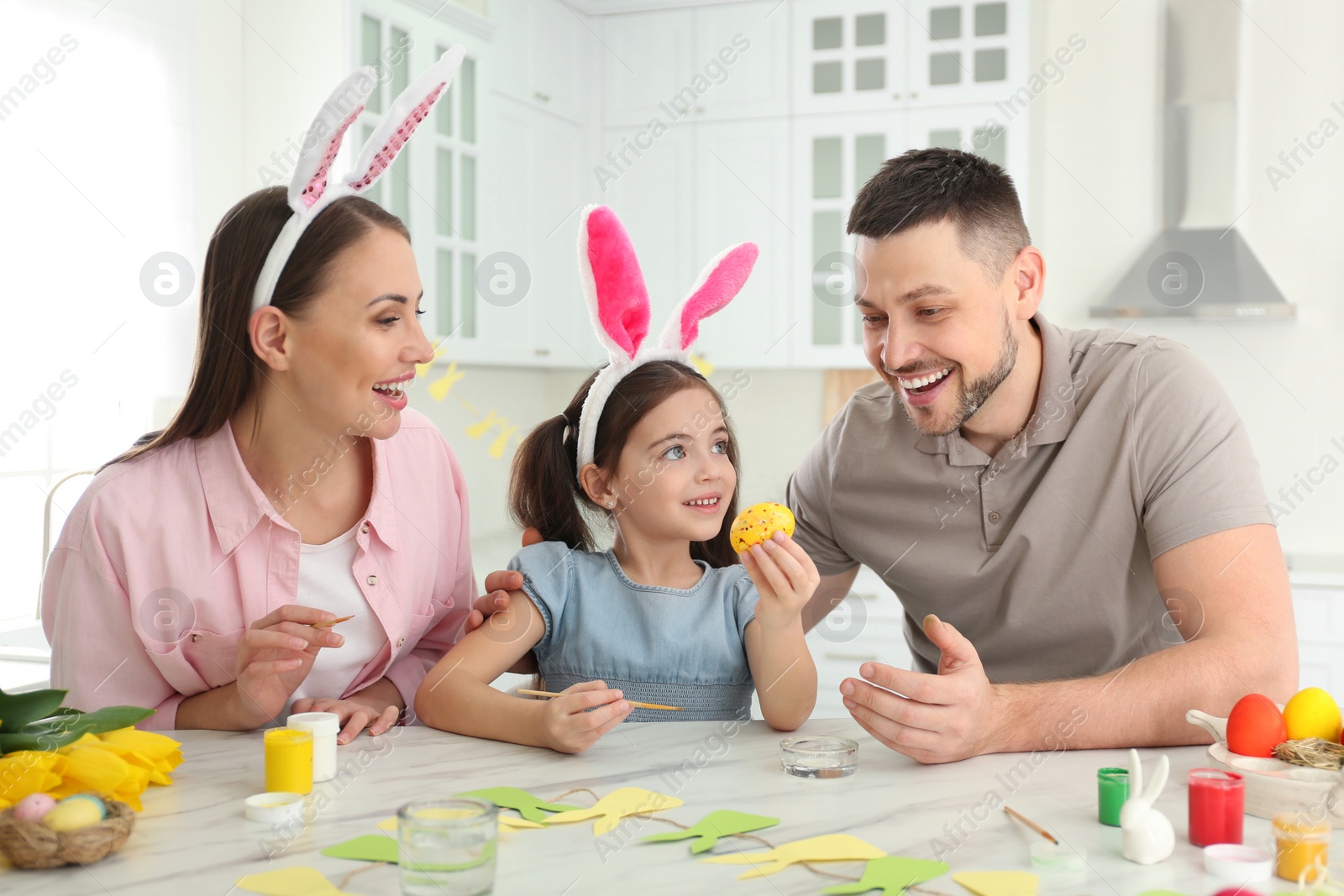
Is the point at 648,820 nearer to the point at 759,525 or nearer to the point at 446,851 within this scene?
the point at 446,851

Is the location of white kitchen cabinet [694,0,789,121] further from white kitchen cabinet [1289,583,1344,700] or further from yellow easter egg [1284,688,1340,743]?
yellow easter egg [1284,688,1340,743]

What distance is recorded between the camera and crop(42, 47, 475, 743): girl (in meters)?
1.60

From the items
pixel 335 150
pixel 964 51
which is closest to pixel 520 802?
pixel 335 150

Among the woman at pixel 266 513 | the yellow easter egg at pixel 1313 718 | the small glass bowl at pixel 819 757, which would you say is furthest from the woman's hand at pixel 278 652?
the yellow easter egg at pixel 1313 718

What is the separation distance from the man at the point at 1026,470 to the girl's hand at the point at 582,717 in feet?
1.28

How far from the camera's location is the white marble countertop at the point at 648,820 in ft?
3.39

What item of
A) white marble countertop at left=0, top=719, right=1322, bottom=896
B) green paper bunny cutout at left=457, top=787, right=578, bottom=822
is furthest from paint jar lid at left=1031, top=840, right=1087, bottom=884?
green paper bunny cutout at left=457, top=787, right=578, bottom=822

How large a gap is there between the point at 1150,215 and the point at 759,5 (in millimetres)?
1698

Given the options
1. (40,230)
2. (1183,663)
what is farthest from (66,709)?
(40,230)

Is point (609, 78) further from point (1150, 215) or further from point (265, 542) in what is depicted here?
point (265, 542)

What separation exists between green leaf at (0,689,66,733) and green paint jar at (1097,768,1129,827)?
1124 millimetres

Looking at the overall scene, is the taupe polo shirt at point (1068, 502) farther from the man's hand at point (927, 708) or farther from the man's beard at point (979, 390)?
the man's hand at point (927, 708)

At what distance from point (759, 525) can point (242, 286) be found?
0.86 metres

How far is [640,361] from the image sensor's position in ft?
6.13
